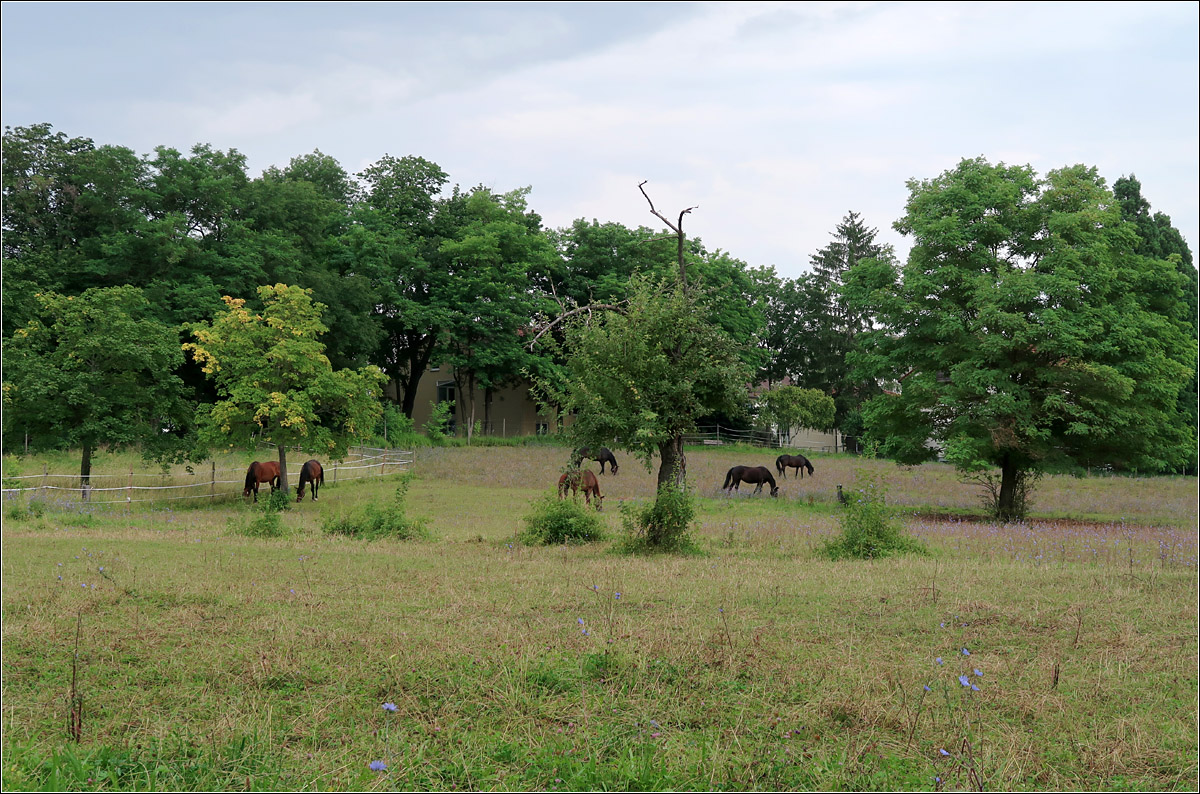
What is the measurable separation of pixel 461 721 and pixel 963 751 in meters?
2.80

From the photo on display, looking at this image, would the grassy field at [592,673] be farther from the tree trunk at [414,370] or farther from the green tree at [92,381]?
the tree trunk at [414,370]

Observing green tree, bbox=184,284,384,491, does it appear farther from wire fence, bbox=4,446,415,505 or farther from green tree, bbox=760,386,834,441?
green tree, bbox=760,386,834,441

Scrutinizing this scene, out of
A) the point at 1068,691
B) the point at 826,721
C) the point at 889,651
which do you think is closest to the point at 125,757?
the point at 826,721

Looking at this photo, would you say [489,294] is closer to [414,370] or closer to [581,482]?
[414,370]

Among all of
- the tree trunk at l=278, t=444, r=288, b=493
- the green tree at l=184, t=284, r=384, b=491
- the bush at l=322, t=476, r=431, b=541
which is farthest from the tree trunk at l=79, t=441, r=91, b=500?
the bush at l=322, t=476, r=431, b=541

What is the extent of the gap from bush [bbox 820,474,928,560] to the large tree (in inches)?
323

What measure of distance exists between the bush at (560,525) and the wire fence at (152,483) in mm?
13107

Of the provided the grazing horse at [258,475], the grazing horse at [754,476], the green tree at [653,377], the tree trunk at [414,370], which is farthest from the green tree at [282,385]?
the tree trunk at [414,370]

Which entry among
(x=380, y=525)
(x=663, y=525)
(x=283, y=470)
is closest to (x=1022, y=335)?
(x=663, y=525)

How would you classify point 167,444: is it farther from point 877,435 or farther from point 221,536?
point 877,435

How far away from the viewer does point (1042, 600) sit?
28.5 feet

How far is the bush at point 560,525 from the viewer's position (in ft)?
48.1

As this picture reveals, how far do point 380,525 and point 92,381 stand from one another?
39.3ft

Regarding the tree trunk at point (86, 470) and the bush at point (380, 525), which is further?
the tree trunk at point (86, 470)
